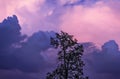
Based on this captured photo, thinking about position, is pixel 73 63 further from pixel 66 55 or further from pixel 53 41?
pixel 53 41

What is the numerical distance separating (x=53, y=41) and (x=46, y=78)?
6.11 meters

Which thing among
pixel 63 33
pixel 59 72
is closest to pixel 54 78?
pixel 59 72

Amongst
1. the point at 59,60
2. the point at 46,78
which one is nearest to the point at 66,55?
the point at 59,60

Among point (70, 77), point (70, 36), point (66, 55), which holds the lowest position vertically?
point (70, 77)

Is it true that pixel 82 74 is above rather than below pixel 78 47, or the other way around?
below

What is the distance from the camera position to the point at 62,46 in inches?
1784

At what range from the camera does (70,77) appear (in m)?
45.2

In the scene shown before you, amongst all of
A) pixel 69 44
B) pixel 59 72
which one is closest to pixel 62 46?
pixel 69 44

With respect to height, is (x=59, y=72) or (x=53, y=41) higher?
(x=53, y=41)

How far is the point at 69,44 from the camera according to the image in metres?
45.2

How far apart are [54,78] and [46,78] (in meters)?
1.96

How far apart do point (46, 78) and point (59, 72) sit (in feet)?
10.6

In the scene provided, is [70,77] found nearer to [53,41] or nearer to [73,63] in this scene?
[73,63]

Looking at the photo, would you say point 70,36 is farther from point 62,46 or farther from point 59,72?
point 59,72
